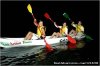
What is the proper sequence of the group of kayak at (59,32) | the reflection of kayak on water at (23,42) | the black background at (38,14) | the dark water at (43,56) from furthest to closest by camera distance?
the black background at (38,14) → the group of kayak at (59,32) → the reflection of kayak on water at (23,42) → the dark water at (43,56)

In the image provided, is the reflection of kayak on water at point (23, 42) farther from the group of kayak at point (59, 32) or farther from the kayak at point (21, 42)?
the group of kayak at point (59, 32)

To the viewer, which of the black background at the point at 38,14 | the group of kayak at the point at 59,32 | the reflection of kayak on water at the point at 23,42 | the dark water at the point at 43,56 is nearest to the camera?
the dark water at the point at 43,56

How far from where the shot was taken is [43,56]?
646 centimetres

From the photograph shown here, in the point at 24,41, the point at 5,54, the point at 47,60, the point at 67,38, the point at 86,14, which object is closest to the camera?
the point at 47,60

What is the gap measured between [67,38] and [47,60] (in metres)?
2.07

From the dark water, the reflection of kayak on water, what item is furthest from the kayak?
the dark water

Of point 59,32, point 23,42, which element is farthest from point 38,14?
point 23,42

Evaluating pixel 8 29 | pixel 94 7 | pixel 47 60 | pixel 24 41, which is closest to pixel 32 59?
pixel 47 60

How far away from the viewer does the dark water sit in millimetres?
6035

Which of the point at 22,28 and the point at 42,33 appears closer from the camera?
the point at 42,33

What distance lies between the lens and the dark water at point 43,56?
6035 mm

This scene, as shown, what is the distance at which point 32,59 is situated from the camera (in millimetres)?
6195

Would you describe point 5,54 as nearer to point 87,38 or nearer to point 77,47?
point 77,47

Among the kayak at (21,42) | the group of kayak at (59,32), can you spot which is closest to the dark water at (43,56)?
the kayak at (21,42)
